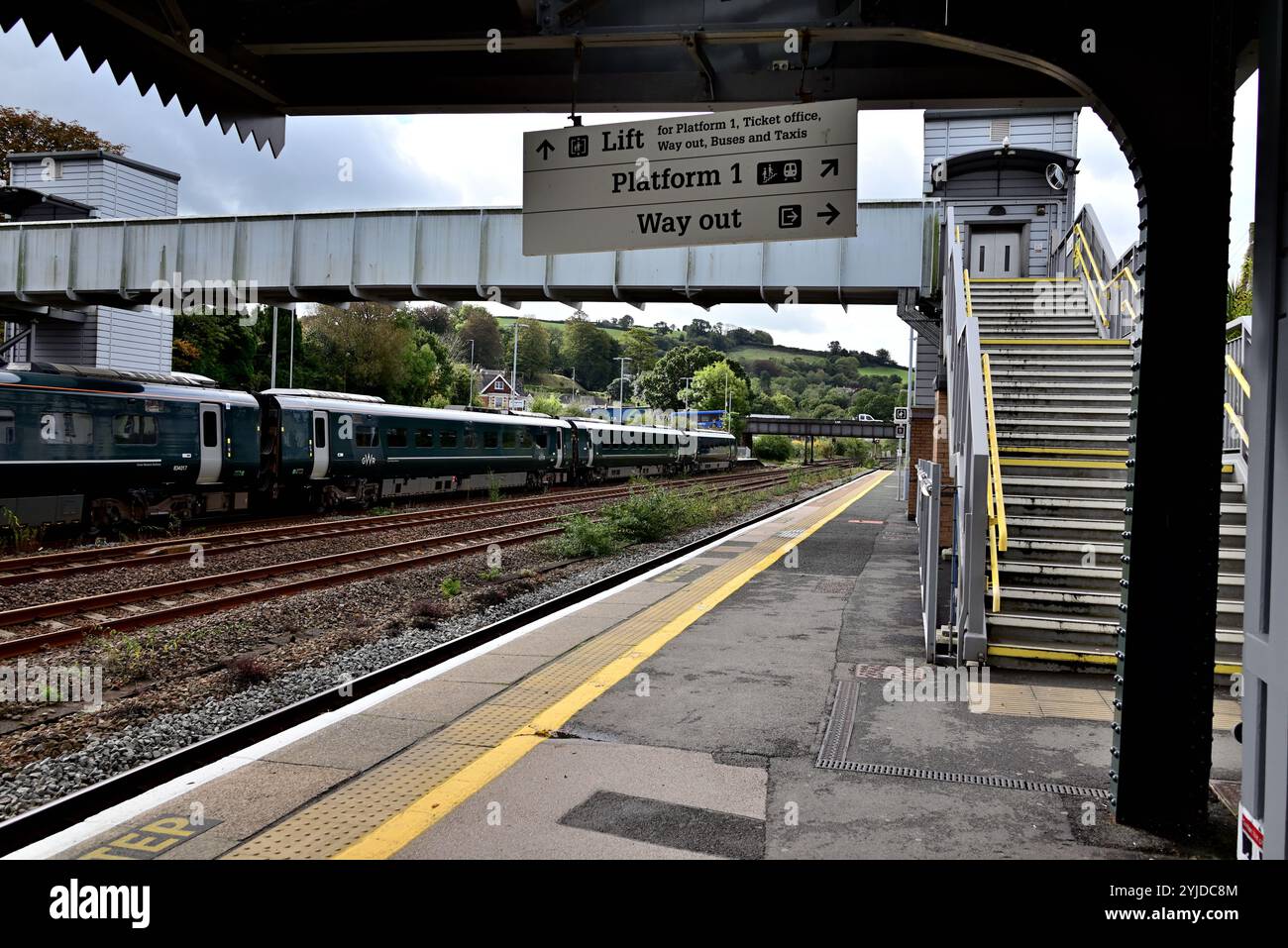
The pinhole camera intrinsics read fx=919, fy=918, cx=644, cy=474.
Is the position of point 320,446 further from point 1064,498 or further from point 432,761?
point 432,761

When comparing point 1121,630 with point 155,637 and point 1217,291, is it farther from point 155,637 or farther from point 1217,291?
point 155,637

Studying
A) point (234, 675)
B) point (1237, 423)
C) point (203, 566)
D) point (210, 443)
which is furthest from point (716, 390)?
point (234, 675)

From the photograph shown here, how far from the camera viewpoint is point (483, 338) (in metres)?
149

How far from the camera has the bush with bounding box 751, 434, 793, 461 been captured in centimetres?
8194

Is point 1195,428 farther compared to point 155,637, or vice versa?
point 155,637

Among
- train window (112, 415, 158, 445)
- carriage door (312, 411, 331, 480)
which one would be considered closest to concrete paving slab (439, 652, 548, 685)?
train window (112, 415, 158, 445)

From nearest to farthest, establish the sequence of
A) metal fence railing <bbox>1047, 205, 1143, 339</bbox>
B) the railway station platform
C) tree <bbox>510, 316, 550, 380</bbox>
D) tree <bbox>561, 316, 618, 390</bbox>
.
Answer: the railway station platform, metal fence railing <bbox>1047, 205, 1143, 339</bbox>, tree <bbox>510, 316, 550, 380</bbox>, tree <bbox>561, 316, 618, 390</bbox>

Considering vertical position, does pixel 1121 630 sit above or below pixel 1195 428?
below

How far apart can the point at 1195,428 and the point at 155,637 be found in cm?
851

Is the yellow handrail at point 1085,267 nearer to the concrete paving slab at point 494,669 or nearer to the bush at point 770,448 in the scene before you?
the concrete paving slab at point 494,669

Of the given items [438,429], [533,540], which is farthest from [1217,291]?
[438,429]

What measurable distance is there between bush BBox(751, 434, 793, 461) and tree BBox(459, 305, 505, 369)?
73831 millimetres

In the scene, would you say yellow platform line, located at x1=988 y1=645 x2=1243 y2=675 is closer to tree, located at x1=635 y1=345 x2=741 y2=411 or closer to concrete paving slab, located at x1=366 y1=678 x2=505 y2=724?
concrete paving slab, located at x1=366 y1=678 x2=505 y2=724
